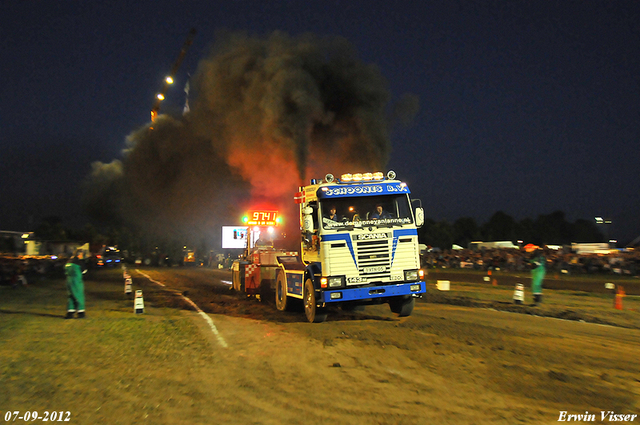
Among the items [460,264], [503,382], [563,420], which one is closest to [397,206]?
[503,382]

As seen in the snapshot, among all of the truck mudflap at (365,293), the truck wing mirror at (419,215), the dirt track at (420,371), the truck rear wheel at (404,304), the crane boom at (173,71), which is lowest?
the dirt track at (420,371)

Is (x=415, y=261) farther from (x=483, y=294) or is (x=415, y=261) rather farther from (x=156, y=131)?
(x=156, y=131)

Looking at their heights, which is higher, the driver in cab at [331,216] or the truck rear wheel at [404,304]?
the driver in cab at [331,216]

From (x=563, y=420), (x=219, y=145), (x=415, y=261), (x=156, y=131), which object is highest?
(x=156, y=131)

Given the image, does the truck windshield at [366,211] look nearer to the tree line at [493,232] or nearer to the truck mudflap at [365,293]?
the truck mudflap at [365,293]

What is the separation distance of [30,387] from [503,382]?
555 centimetres

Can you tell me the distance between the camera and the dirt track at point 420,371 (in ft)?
16.7

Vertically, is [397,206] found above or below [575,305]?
above

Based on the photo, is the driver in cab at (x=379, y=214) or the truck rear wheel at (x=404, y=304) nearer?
the driver in cab at (x=379, y=214)

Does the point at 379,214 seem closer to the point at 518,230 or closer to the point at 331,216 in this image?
the point at 331,216

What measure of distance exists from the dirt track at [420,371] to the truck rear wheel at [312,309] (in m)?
0.20

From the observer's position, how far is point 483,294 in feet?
58.6

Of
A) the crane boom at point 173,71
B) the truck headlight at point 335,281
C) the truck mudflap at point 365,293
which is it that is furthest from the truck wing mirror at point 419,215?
the crane boom at point 173,71

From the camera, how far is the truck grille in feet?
34.5
